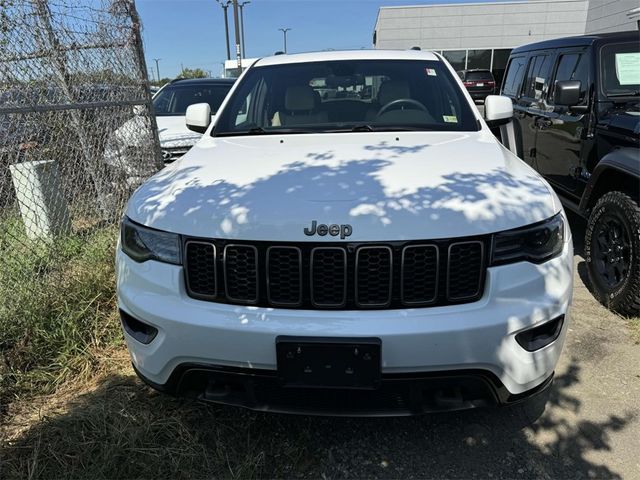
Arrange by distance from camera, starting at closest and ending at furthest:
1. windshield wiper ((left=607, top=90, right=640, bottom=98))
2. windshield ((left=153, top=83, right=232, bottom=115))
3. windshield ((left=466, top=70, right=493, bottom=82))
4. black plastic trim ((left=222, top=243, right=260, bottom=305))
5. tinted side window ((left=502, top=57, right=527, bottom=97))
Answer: black plastic trim ((left=222, top=243, right=260, bottom=305))
windshield wiper ((left=607, top=90, right=640, bottom=98))
tinted side window ((left=502, top=57, right=527, bottom=97))
windshield ((left=153, top=83, right=232, bottom=115))
windshield ((left=466, top=70, right=493, bottom=82))

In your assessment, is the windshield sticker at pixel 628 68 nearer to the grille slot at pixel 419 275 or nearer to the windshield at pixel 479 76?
the grille slot at pixel 419 275

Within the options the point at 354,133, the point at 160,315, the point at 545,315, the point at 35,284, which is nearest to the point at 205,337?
the point at 160,315

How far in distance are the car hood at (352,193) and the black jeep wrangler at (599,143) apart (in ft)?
4.40

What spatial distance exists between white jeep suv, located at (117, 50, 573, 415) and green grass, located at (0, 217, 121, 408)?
0.97 m

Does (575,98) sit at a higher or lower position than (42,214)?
higher

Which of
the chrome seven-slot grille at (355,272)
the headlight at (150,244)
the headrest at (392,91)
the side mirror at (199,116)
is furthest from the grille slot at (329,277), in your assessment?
the side mirror at (199,116)

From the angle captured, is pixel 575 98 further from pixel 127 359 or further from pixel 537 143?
pixel 127 359

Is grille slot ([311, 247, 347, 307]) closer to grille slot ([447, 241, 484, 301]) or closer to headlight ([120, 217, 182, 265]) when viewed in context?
grille slot ([447, 241, 484, 301])

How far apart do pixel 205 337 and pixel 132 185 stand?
342cm

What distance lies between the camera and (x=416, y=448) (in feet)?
7.74

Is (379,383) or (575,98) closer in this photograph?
(379,383)

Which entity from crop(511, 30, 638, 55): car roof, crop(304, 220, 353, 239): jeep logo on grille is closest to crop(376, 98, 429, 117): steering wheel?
crop(304, 220, 353, 239): jeep logo on grille

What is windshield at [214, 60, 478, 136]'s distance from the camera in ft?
10.5

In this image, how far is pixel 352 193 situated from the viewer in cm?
209
